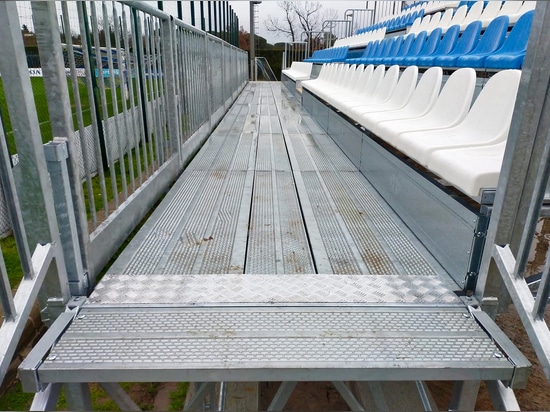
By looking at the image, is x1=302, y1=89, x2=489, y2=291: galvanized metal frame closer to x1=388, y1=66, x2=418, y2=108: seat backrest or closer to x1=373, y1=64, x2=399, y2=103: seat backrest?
x1=388, y1=66, x2=418, y2=108: seat backrest

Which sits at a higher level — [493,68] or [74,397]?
[493,68]

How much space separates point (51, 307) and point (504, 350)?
1394 millimetres

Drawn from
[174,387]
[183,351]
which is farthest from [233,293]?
[174,387]

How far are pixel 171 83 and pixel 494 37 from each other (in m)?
2.69

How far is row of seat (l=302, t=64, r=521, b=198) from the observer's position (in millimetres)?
1588

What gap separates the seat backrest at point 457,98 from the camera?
2.35 m

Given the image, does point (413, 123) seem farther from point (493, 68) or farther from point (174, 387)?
point (174, 387)

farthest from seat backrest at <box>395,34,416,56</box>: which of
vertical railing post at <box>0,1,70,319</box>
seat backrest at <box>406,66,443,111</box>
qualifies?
vertical railing post at <box>0,1,70,319</box>

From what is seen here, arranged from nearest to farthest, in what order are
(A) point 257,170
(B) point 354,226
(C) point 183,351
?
1. (C) point 183,351
2. (B) point 354,226
3. (A) point 257,170

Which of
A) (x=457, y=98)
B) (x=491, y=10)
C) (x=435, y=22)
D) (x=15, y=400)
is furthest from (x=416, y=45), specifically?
Answer: (x=15, y=400)

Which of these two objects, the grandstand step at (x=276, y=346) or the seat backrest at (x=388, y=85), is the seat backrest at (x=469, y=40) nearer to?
the seat backrest at (x=388, y=85)

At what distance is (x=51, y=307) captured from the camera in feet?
4.61

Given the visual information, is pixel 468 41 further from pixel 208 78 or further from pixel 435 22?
pixel 435 22

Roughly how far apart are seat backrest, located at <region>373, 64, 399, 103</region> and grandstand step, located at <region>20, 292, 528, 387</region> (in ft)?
8.39
